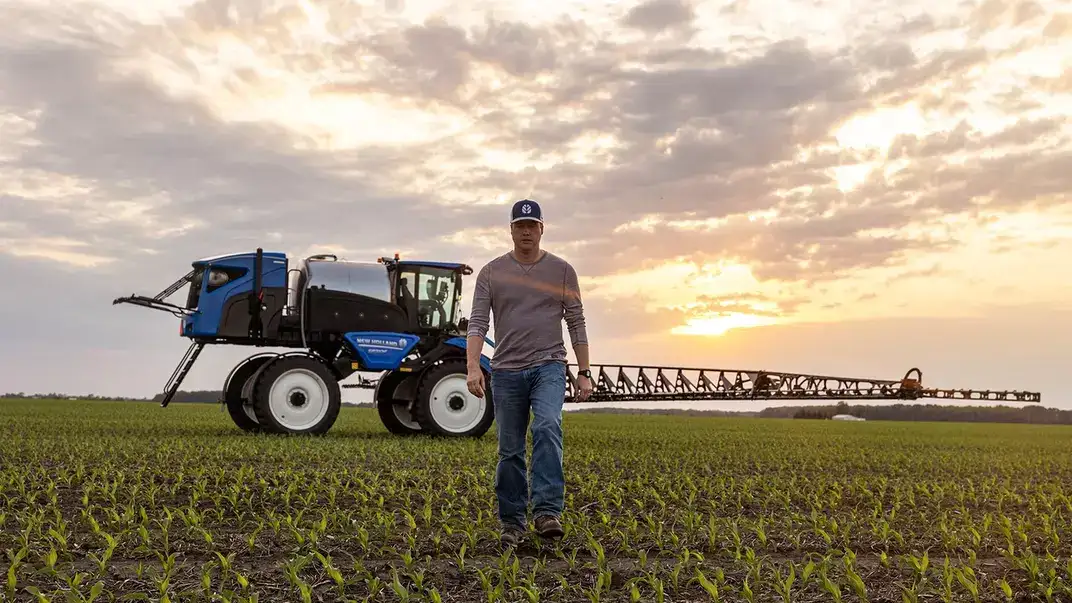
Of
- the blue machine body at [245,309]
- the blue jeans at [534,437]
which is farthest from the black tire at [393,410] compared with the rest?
the blue jeans at [534,437]

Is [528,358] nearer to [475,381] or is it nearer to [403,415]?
[475,381]

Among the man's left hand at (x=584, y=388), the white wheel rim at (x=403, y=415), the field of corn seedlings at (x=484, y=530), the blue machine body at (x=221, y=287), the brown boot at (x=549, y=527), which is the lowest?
the field of corn seedlings at (x=484, y=530)

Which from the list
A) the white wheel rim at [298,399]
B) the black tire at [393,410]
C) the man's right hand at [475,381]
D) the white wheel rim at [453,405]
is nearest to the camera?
the man's right hand at [475,381]

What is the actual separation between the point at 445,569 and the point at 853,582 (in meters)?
2.48

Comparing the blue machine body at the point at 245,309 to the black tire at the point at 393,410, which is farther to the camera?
the black tire at the point at 393,410

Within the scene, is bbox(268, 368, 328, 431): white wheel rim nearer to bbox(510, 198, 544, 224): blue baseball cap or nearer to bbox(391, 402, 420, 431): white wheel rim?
bbox(391, 402, 420, 431): white wheel rim

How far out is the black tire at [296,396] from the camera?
677 inches

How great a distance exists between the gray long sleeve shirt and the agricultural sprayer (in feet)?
36.2

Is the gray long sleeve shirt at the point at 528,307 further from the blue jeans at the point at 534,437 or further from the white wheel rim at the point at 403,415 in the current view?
the white wheel rim at the point at 403,415

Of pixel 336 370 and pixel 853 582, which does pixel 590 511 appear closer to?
pixel 853 582

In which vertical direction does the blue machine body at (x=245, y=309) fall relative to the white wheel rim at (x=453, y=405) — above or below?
above

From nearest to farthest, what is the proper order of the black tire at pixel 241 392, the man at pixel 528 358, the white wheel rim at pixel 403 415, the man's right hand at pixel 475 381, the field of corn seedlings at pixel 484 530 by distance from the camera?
the field of corn seedlings at pixel 484 530
the man's right hand at pixel 475 381
the man at pixel 528 358
the black tire at pixel 241 392
the white wheel rim at pixel 403 415

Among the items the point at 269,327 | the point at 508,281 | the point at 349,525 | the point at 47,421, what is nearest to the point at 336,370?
the point at 269,327

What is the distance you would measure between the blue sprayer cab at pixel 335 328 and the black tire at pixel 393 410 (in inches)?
1.7
